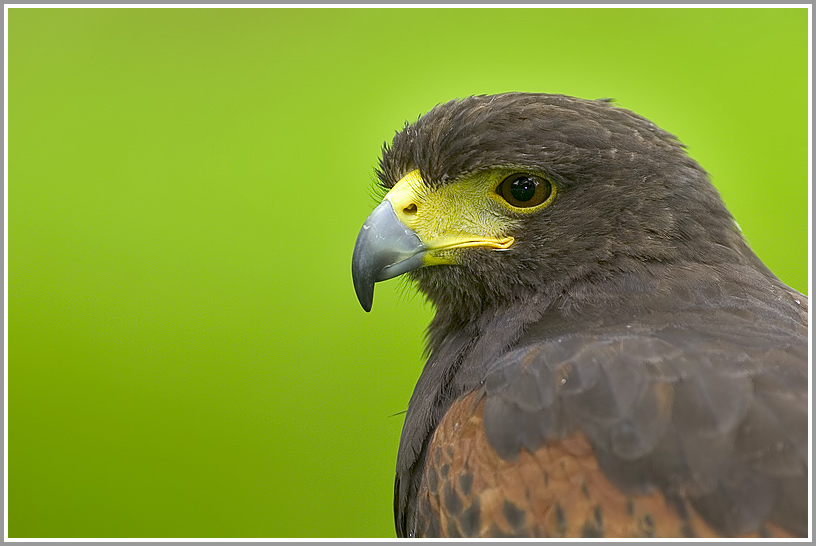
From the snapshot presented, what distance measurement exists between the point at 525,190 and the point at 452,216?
0.29 metres

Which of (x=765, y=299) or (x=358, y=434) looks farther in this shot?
(x=358, y=434)

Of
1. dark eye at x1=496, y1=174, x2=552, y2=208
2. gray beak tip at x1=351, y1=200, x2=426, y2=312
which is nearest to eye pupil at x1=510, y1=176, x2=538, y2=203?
dark eye at x1=496, y1=174, x2=552, y2=208

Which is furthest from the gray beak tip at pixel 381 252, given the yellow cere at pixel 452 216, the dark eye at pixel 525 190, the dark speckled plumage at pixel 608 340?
the dark eye at pixel 525 190

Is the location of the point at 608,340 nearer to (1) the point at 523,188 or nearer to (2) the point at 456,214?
(1) the point at 523,188

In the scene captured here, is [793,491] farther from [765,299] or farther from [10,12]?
[10,12]

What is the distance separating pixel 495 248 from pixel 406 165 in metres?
0.51

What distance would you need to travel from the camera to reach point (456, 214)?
3264 millimetres

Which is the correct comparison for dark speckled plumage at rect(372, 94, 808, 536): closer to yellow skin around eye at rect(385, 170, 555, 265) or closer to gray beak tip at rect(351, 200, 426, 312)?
yellow skin around eye at rect(385, 170, 555, 265)

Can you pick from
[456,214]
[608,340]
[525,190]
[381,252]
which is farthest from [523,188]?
[608,340]

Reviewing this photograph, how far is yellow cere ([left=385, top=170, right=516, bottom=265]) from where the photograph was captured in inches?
126

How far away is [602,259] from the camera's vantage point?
10.0 feet

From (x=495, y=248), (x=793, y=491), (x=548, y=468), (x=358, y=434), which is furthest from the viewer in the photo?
(x=358, y=434)

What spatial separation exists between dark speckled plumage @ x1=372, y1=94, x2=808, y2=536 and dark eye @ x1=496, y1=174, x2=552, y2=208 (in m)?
0.05

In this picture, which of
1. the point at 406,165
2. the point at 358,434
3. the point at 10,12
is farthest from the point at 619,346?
the point at 358,434
